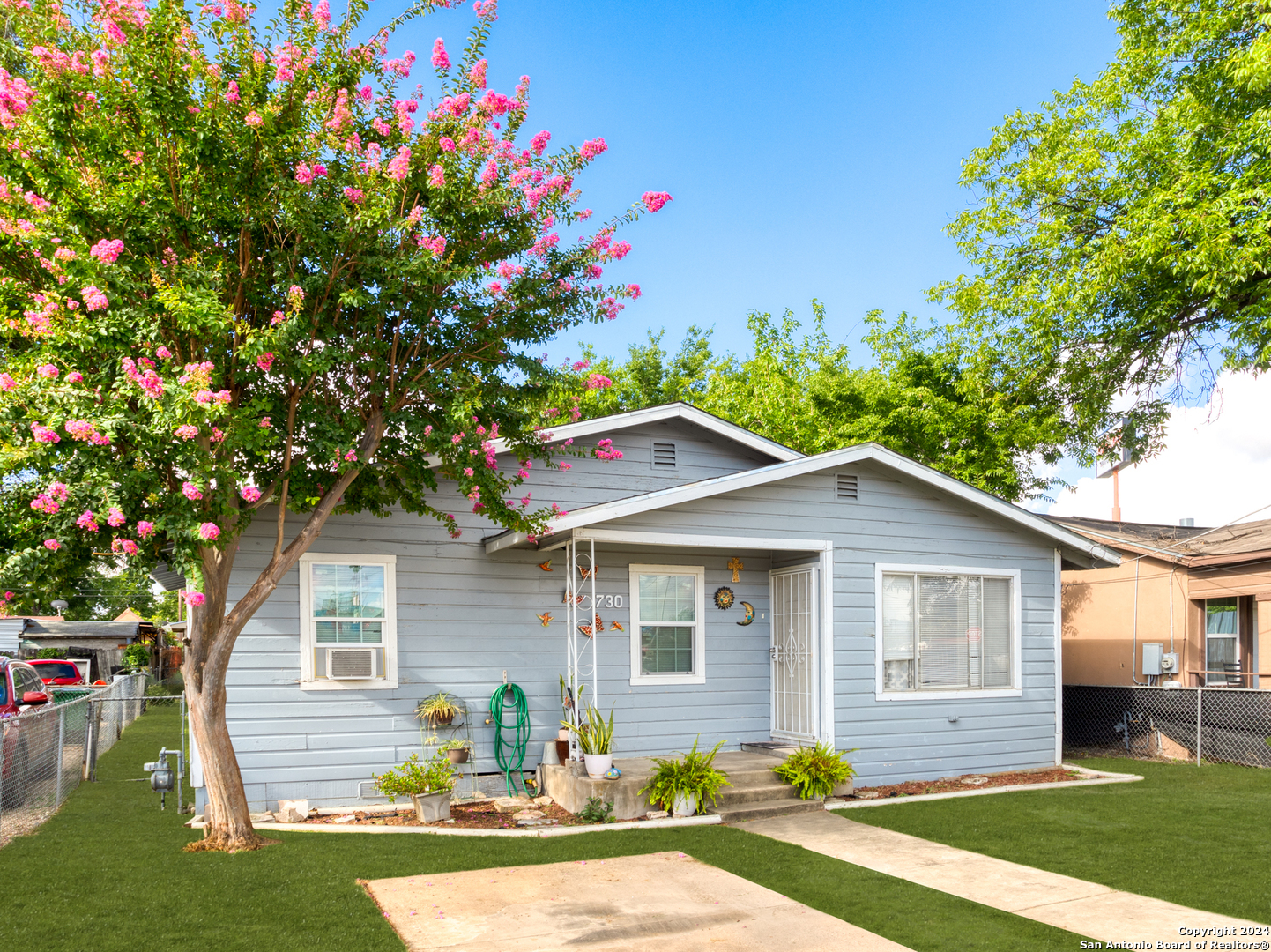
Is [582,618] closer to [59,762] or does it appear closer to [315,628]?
[315,628]

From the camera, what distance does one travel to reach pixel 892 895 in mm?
6078

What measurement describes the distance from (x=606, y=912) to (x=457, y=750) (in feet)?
12.5

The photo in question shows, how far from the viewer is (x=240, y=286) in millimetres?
7258

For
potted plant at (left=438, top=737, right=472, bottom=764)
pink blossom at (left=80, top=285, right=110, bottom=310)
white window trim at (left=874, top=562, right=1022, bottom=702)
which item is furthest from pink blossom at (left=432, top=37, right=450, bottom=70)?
white window trim at (left=874, top=562, right=1022, bottom=702)

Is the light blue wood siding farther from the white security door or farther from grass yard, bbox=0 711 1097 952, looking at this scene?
grass yard, bbox=0 711 1097 952

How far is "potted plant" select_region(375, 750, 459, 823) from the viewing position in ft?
27.7

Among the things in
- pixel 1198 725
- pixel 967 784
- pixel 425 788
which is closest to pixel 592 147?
pixel 425 788

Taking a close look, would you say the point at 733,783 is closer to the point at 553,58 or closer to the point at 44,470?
the point at 44,470

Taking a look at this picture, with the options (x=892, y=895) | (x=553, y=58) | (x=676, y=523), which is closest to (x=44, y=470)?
(x=676, y=523)

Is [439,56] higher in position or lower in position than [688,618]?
higher

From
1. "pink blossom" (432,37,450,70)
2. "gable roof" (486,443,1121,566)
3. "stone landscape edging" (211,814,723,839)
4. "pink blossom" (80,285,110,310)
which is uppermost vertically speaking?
"pink blossom" (432,37,450,70)

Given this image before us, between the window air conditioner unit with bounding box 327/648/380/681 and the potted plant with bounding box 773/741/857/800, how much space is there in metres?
4.07

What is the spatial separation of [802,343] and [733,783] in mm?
21164

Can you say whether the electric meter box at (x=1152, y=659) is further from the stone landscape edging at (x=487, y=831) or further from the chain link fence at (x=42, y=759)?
the chain link fence at (x=42, y=759)
